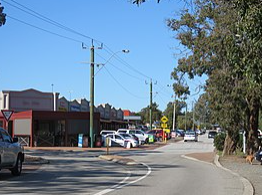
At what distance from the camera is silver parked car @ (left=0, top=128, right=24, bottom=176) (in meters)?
16.9

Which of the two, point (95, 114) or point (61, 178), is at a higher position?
point (95, 114)

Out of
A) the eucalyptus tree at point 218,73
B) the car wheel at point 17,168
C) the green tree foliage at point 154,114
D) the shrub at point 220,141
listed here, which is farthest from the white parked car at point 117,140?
the green tree foliage at point 154,114

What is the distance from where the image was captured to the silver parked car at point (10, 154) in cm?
1693

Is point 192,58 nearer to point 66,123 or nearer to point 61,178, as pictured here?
point 61,178

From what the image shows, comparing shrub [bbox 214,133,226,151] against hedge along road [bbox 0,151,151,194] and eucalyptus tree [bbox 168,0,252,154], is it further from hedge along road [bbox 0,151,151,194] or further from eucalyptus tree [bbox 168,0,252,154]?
hedge along road [bbox 0,151,151,194]

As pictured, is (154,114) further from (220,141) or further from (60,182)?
(60,182)

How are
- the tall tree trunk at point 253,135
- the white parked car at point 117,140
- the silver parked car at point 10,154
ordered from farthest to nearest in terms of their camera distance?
the white parked car at point 117,140 → the tall tree trunk at point 253,135 → the silver parked car at point 10,154

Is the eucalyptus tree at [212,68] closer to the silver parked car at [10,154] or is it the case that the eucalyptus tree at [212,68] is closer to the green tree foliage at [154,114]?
the silver parked car at [10,154]

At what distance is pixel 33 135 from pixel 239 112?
2676cm

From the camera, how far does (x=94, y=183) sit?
16156mm

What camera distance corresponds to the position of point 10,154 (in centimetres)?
1761

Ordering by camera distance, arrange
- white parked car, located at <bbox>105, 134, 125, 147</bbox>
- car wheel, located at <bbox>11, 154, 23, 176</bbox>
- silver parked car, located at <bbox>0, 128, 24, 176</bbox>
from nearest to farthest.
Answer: silver parked car, located at <bbox>0, 128, 24, 176</bbox> → car wheel, located at <bbox>11, 154, 23, 176</bbox> → white parked car, located at <bbox>105, 134, 125, 147</bbox>

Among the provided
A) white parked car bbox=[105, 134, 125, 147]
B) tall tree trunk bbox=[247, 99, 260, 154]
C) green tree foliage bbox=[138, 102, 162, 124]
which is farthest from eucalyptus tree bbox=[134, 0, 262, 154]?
green tree foliage bbox=[138, 102, 162, 124]

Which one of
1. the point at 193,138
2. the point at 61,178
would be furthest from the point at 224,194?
the point at 193,138
